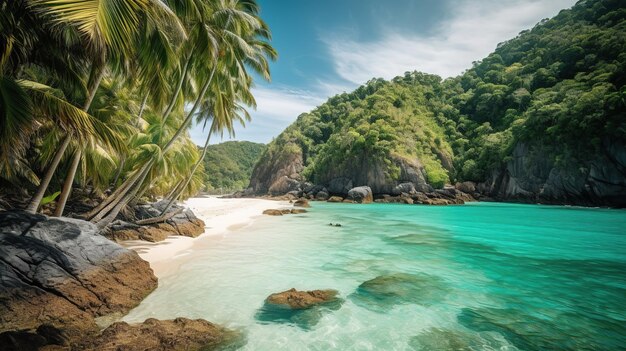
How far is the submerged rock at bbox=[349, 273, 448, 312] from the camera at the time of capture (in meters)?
6.20

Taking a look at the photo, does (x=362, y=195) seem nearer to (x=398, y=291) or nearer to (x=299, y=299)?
(x=398, y=291)

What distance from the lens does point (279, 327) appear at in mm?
4906

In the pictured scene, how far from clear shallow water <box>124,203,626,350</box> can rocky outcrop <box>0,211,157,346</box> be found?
56cm

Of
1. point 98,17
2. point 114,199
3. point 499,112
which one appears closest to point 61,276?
point 98,17

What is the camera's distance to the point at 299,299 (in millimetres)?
5930

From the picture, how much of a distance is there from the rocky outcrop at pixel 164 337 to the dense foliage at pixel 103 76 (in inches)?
106

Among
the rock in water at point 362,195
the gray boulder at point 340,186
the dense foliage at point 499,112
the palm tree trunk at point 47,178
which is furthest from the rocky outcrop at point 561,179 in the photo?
the palm tree trunk at point 47,178

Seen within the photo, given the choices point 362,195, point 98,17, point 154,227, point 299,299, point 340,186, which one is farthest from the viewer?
point 340,186

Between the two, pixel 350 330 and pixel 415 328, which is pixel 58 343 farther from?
pixel 415 328

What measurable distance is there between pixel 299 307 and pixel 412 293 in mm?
2893

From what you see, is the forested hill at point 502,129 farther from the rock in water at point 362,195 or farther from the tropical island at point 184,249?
the tropical island at point 184,249

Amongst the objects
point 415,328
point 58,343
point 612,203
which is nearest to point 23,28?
point 58,343

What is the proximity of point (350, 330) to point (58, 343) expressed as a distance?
4.12 m

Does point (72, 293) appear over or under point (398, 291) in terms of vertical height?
over
